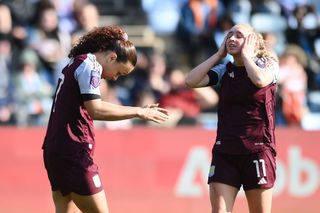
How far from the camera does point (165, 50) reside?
14742mm

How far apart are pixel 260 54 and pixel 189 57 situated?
684 centimetres

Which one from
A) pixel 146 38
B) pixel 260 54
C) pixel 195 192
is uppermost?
pixel 146 38

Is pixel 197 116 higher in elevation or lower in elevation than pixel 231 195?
higher

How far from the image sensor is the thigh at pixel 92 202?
7.27 m

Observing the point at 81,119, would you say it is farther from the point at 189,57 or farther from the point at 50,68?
the point at 189,57

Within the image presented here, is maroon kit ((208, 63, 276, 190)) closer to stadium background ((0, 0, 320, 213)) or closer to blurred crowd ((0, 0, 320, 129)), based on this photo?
stadium background ((0, 0, 320, 213))

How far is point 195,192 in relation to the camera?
1264 cm

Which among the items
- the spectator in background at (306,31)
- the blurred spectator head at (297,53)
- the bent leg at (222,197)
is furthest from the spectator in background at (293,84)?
the bent leg at (222,197)

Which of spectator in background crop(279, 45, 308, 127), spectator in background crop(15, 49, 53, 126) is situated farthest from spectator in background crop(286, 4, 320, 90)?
spectator in background crop(15, 49, 53, 126)

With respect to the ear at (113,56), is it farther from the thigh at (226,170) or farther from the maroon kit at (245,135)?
the thigh at (226,170)

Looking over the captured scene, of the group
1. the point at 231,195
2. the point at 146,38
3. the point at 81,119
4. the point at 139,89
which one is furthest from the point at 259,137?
the point at 146,38

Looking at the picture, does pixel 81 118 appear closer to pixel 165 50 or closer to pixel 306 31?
pixel 165 50

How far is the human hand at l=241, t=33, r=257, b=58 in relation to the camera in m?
7.55

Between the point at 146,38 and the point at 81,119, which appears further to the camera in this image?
the point at 146,38
